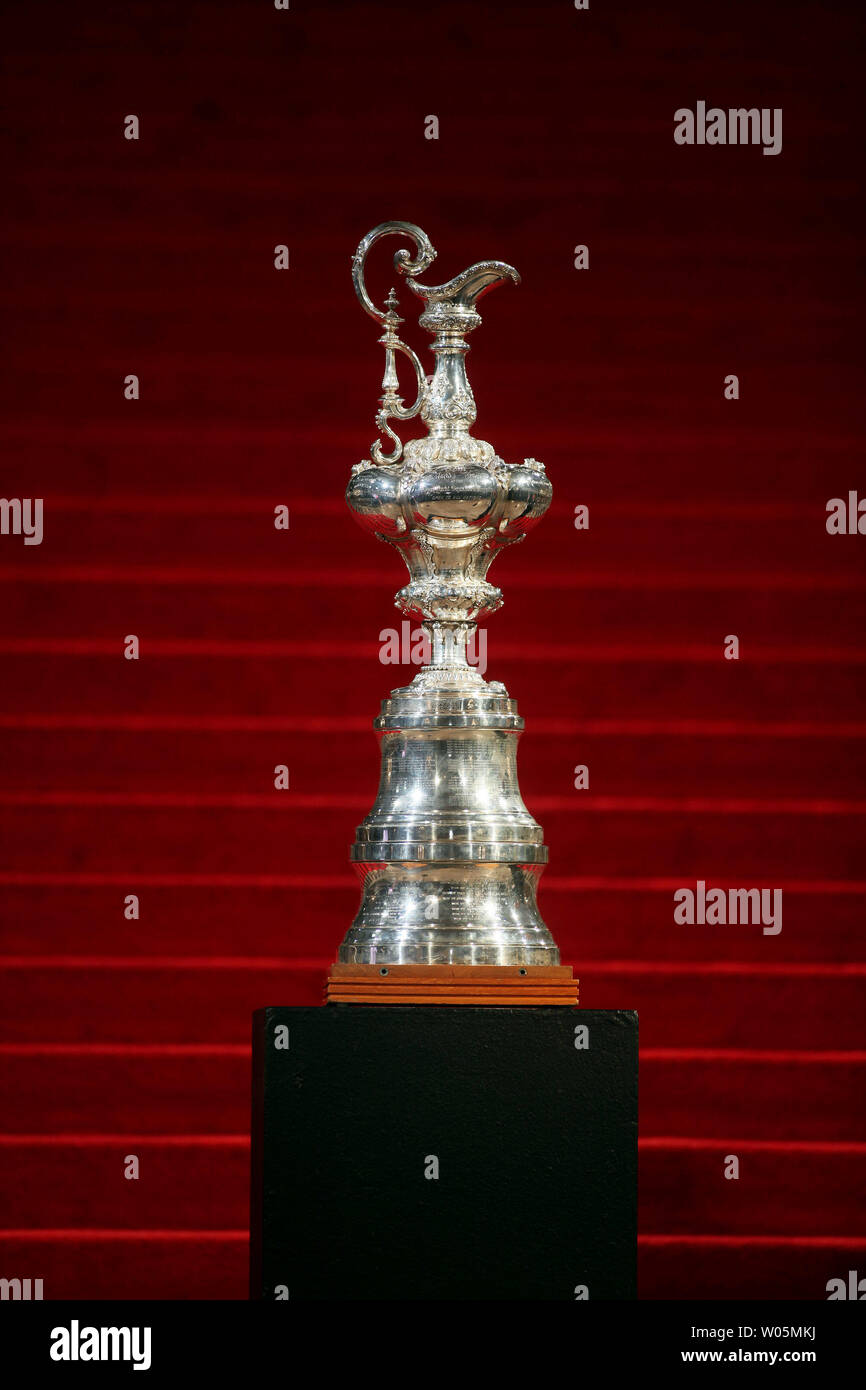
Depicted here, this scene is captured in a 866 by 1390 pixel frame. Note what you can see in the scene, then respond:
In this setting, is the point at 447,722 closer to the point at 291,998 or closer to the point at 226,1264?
the point at 291,998

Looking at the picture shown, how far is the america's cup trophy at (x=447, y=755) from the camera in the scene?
3283mm

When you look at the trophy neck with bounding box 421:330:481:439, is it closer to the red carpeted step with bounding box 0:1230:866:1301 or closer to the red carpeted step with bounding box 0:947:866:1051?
the red carpeted step with bounding box 0:947:866:1051

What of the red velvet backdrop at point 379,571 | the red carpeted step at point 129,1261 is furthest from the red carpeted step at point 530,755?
the red carpeted step at point 129,1261

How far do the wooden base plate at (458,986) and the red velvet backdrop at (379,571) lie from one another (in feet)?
6.36

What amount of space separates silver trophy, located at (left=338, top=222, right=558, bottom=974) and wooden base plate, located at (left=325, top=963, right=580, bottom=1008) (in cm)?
4

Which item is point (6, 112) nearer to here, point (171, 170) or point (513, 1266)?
point (171, 170)

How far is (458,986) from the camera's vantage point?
3.24 meters

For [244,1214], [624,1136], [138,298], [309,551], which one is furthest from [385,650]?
[624,1136]

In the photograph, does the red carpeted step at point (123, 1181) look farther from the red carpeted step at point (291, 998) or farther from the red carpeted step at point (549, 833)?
the red carpeted step at point (549, 833)

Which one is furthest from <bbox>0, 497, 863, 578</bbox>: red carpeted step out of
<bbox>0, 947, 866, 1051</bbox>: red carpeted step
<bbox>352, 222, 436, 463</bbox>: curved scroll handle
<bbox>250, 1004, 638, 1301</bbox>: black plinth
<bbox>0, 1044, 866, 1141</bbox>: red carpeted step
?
<bbox>250, 1004, 638, 1301</bbox>: black plinth

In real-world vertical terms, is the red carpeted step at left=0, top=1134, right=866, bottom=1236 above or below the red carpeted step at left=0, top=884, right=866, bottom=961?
below

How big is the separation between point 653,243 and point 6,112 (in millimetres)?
1847

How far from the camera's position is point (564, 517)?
5312mm

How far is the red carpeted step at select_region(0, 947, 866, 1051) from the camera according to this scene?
16.8ft
